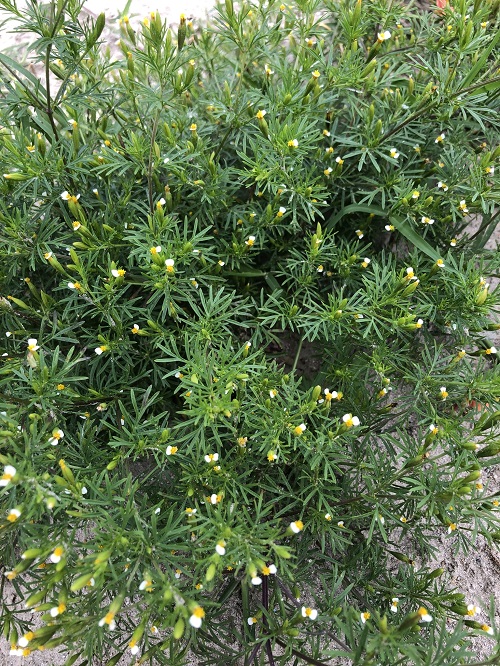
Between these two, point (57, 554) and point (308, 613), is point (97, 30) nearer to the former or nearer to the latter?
point (57, 554)

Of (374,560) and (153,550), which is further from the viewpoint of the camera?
(374,560)

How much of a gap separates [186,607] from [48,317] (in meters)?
1.26

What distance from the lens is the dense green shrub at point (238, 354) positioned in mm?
1792

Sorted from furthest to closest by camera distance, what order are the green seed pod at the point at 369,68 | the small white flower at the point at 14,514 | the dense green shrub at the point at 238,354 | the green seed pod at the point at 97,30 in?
the green seed pod at the point at 369,68 → the green seed pod at the point at 97,30 → the dense green shrub at the point at 238,354 → the small white flower at the point at 14,514

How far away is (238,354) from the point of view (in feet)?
Result: 6.38

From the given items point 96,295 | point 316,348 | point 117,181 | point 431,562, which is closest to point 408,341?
point 316,348

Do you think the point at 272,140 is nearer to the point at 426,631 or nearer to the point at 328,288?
the point at 328,288

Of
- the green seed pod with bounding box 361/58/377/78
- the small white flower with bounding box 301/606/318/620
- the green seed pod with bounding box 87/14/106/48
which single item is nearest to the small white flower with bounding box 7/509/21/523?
the small white flower with bounding box 301/606/318/620

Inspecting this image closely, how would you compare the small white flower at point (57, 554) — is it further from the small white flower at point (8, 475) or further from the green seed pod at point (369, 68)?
the green seed pod at point (369, 68)

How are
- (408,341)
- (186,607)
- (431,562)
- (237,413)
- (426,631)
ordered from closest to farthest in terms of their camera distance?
(186,607)
(237,413)
(426,631)
(408,341)
(431,562)

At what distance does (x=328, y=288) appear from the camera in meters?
2.69

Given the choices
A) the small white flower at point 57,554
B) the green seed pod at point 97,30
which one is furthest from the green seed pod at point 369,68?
the small white flower at point 57,554

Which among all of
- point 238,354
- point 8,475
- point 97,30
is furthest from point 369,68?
point 8,475

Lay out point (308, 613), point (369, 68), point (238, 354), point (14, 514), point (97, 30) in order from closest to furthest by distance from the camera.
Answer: point (14, 514) < point (308, 613) < point (238, 354) < point (97, 30) < point (369, 68)
